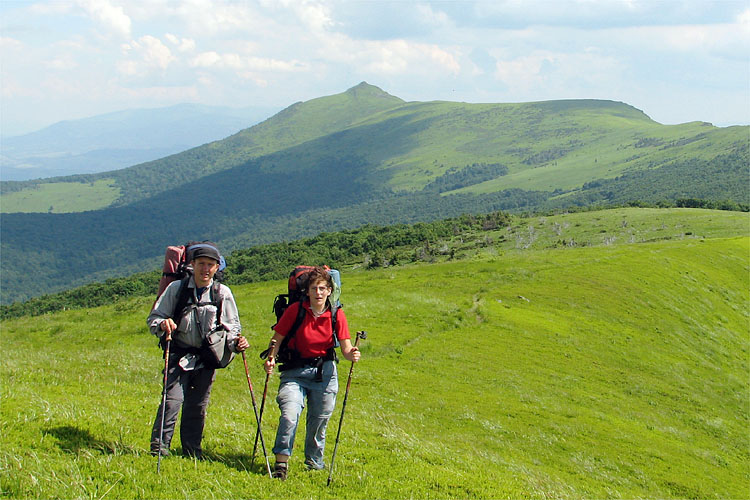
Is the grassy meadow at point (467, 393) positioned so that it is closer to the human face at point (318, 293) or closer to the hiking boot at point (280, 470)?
the hiking boot at point (280, 470)

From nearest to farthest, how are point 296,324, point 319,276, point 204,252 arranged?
point 204,252
point 319,276
point 296,324

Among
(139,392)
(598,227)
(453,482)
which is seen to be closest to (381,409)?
(139,392)

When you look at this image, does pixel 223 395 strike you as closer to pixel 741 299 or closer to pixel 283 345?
pixel 283 345

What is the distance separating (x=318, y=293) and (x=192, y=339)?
216 cm

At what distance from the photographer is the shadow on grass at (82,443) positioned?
820cm

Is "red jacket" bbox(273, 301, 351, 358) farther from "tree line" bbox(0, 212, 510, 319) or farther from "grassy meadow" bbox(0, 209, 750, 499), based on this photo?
"tree line" bbox(0, 212, 510, 319)

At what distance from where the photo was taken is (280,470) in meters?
8.23

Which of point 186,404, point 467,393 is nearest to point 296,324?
point 186,404

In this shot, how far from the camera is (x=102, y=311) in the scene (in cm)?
3456

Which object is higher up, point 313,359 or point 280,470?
point 313,359

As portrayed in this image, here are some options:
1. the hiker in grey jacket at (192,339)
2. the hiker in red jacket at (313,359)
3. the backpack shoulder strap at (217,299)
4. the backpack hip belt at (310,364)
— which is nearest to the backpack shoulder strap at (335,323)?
the hiker in red jacket at (313,359)

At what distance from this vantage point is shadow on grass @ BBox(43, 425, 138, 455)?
323 inches

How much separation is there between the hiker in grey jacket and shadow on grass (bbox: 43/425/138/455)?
478 millimetres

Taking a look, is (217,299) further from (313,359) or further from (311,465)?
(311,465)
